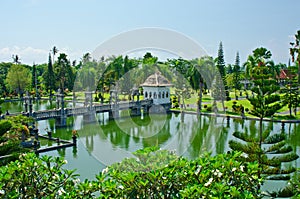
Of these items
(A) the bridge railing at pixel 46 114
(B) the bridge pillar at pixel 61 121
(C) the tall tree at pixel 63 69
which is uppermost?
(C) the tall tree at pixel 63 69

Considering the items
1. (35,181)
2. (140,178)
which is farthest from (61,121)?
(140,178)

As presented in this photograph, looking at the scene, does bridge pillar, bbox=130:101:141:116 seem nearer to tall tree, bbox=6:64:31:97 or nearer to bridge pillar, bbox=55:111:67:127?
bridge pillar, bbox=55:111:67:127

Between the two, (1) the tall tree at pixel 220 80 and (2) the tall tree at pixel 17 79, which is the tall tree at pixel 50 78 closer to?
(2) the tall tree at pixel 17 79

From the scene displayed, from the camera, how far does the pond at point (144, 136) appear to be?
13.0 metres

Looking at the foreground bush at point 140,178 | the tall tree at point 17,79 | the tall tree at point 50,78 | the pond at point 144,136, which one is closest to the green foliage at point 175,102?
the pond at point 144,136

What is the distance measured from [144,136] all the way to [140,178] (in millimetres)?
12638

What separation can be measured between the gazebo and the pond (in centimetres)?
161

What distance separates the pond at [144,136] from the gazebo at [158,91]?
1609 mm

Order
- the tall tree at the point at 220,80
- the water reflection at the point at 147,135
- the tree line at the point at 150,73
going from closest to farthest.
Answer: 1. the water reflection at the point at 147,135
2. the tree line at the point at 150,73
3. the tall tree at the point at 220,80

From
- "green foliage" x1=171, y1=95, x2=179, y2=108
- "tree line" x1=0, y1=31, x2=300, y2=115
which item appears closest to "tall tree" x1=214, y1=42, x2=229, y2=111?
"tree line" x1=0, y1=31, x2=300, y2=115

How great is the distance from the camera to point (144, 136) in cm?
1786

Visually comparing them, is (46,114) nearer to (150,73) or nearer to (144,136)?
(144,136)

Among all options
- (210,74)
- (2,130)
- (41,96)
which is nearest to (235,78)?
(210,74)

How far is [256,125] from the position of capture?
2080 centimetres
